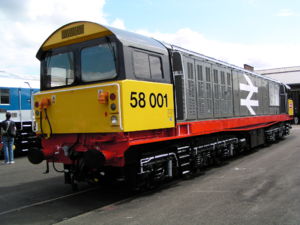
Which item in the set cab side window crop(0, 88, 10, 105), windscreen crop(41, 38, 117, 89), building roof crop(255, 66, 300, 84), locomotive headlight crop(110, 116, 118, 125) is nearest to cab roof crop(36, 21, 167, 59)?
windscreen crop(41, 38, 117, 89)

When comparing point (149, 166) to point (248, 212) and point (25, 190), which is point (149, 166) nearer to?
point (248, 212)

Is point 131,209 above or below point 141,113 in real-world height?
below

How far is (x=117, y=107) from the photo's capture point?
5480mm

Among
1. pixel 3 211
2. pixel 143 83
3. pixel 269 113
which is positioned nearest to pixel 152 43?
pixel 143 83

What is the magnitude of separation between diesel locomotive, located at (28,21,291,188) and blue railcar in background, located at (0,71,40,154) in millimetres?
7743

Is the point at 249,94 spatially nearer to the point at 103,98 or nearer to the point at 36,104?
the point at 103,98

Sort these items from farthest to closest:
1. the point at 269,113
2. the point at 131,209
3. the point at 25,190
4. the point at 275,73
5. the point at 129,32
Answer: the point at 275,73 → the point at 269,113 → the point at 25,190 → the point at 129,32 → the point at 131,209

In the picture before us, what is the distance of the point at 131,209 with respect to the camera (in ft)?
18.1

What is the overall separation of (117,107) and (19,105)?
10.3 m

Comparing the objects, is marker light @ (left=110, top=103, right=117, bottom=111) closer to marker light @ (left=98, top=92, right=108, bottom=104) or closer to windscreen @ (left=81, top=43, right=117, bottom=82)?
marker light @ (left=98, top=92, right=108, bottom=104)

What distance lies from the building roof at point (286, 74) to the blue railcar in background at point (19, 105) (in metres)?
31.4

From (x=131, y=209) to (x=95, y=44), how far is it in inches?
127

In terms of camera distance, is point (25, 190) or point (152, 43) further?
point (25, 190)

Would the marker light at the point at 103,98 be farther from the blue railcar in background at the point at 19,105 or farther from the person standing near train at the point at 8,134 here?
the blue railcar in background at the point at 19,105
